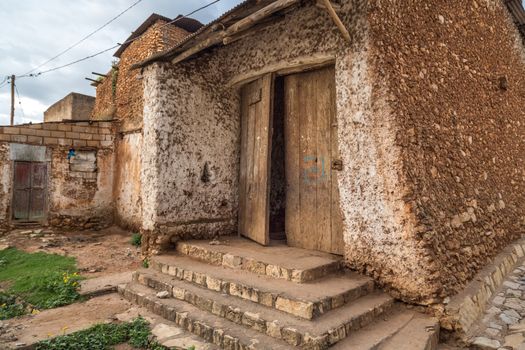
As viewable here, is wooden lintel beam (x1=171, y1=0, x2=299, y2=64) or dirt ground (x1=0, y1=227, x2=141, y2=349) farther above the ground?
wooden lintel beam (x1=171, y1=0, x2=299, y2=64)

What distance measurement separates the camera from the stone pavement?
270 centimetres

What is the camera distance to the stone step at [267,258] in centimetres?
315

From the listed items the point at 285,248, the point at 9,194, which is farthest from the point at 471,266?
the point at 9,194

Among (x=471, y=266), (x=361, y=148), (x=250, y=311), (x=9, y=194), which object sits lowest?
(x=250, y=311)

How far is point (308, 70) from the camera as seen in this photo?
4.17 m

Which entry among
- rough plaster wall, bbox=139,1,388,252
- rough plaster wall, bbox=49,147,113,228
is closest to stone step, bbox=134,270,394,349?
rough plaster wall, bbox=139,1,388,252

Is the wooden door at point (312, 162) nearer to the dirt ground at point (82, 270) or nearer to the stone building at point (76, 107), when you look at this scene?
the dirt ground at point (82, 270)

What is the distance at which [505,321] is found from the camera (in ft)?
10.1

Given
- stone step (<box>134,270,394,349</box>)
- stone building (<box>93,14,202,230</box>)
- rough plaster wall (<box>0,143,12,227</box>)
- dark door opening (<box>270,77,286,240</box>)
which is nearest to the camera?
stone step (<box>134,270,394,349</box>)

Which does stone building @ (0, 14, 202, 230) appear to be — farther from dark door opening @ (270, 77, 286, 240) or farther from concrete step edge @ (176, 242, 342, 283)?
concrete step edge @ (176, 242, 342, 283)

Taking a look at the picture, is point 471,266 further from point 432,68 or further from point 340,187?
point 432,68

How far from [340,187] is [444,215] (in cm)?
104

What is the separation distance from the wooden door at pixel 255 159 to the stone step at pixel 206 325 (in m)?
1.47

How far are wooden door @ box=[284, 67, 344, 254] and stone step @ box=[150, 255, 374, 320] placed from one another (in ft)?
2.32
